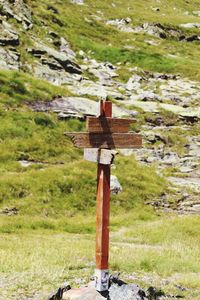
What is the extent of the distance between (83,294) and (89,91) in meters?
43.9

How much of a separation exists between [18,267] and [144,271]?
14.3ft

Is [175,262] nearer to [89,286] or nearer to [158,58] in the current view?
[89,286]

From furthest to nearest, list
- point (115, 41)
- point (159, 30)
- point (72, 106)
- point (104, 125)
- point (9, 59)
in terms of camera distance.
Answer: point (159, 30) → point (115, 41) → point (9, 59) → point (72, 106) → point (104, 125)

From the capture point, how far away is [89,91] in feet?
182

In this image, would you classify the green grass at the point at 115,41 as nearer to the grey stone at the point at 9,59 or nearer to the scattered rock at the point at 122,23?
the scattered rock at the point at 122,23

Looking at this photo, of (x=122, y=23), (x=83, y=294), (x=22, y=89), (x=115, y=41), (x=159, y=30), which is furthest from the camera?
(x=122, y=23)

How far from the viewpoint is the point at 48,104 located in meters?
45.2

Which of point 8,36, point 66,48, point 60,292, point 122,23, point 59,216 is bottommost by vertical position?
point 60,292

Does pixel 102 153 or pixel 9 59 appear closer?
pixel 102 153

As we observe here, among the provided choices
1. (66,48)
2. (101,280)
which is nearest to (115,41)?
(66,48)

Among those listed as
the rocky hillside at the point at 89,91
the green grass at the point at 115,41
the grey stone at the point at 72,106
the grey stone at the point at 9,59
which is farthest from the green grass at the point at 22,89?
the green grass at the point at 115,41

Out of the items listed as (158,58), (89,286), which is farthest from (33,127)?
(158,58)

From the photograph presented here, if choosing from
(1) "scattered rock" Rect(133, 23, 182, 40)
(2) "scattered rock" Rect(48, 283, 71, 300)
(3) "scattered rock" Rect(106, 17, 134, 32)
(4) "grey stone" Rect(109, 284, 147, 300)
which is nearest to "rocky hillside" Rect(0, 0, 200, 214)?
(1) "scattered rock" Rect(133, 23, 182, 40)

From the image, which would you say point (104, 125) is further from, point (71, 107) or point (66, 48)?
point (66, 48)
